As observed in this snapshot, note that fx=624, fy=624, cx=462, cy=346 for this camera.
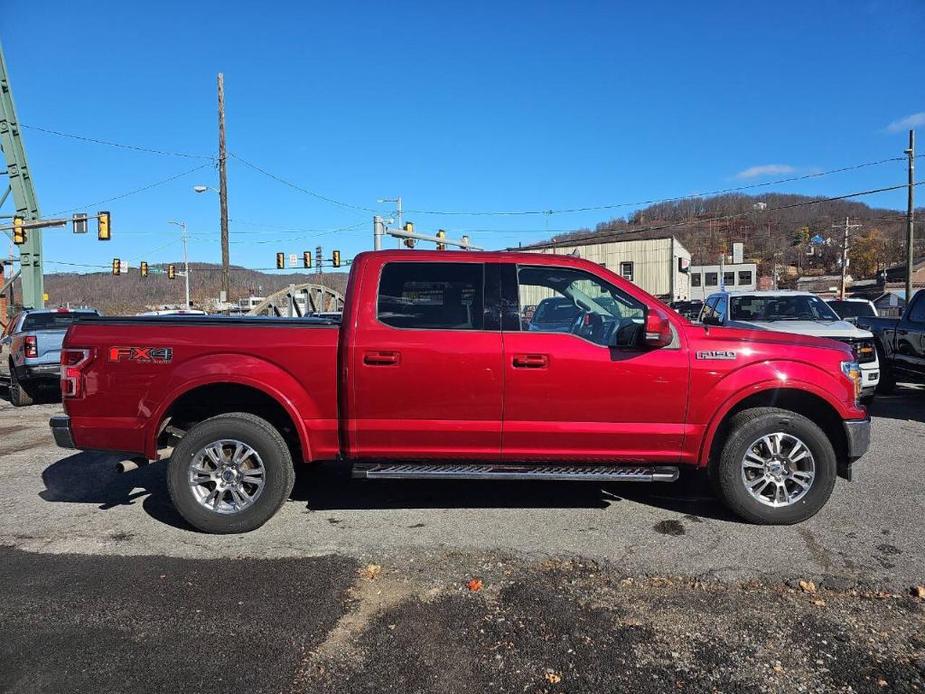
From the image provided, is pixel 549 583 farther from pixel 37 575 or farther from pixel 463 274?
pixel 37 575

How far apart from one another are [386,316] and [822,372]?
3.23 metres

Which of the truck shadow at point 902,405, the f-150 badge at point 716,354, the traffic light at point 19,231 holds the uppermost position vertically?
the traffic light at point 19,231

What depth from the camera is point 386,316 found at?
181 inches

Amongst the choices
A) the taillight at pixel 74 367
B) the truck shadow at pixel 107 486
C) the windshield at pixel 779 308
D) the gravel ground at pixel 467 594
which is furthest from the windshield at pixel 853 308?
the taillight at pixel 74 367

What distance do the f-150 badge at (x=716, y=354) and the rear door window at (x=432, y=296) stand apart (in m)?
1.61

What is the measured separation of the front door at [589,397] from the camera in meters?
4.46

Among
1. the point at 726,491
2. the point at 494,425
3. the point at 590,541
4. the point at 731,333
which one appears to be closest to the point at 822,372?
the point at 731,333

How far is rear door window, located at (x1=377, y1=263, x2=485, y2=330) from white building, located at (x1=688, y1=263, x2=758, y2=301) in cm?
7664

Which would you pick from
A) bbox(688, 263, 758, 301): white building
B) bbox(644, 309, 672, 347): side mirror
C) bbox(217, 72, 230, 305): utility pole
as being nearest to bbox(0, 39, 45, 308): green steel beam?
bbox(217, 72, 230, 305): utility pole

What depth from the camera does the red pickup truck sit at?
446 centimetres

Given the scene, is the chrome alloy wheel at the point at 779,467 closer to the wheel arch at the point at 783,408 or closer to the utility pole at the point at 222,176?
the wheel arch at the point at 783,408

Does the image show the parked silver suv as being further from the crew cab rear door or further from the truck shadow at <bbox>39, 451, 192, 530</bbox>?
the crew cab rear door

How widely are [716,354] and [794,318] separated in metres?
6.78

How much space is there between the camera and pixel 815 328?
9.40 metres
